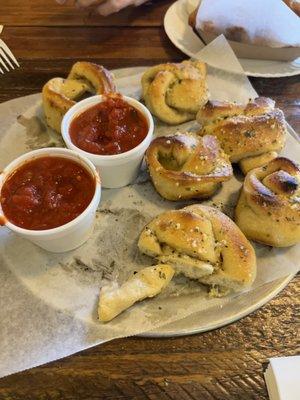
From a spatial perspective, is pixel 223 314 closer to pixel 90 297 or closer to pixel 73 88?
pixel 90 297

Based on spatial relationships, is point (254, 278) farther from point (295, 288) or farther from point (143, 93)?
point (143, 93)

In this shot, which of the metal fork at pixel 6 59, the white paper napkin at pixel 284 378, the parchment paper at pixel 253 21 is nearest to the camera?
the white paper napkin at pixel 284 378

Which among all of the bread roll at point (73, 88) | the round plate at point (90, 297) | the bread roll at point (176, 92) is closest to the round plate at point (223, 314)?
the round plate at point (90, 297)

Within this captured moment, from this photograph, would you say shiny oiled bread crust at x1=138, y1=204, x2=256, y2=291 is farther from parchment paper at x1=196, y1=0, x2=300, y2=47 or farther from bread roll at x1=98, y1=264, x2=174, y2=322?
parchment paper at x1=196, y1=0, x2=300, y2=47

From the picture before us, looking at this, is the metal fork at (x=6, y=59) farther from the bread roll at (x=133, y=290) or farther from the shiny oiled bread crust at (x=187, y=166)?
the bread roll at (x=133, y=290)

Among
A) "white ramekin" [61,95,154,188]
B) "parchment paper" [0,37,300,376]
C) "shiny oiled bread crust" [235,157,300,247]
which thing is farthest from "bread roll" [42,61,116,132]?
"shiny oiled bread crust" [235,157,300,247]

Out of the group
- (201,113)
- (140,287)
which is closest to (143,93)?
(201,113)

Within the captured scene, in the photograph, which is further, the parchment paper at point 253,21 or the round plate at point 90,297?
the parchment paper at point 253,21
